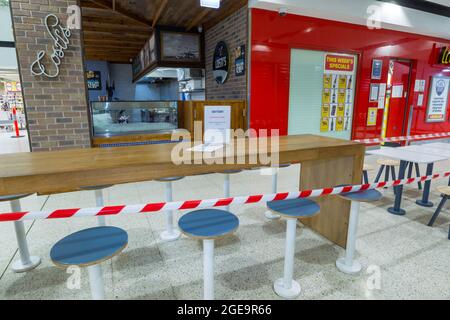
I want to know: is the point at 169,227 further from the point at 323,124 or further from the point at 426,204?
the point at 323,124

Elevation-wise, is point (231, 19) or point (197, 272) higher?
point (231, 19)

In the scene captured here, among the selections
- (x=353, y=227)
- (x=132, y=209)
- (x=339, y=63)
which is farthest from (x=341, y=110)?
(x=132, y=209)

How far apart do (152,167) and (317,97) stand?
190 inches

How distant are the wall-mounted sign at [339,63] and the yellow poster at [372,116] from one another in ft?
3.62

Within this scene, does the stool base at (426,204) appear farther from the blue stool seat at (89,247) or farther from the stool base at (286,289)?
the blue stool seat at (89,247)

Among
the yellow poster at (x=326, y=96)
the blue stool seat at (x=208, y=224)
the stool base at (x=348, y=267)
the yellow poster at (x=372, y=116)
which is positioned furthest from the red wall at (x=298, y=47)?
the blue stool seat at (x=208, y=224)

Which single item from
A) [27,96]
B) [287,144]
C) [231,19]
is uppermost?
[231,19]

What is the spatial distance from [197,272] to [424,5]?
7.40 meters

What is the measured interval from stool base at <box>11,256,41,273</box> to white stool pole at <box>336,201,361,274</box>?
2.45 metres

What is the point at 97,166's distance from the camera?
1.54 m

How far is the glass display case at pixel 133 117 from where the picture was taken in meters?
3.93

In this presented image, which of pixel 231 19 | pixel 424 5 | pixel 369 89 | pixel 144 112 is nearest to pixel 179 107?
pixel 144 112
